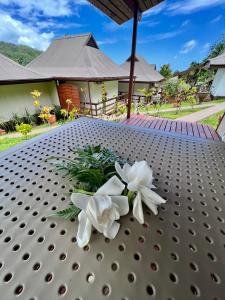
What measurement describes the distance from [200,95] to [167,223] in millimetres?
8554

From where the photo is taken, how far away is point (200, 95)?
24.7 ft

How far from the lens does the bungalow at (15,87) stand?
4852 mm

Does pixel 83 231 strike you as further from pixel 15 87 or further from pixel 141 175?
pixel 15 87

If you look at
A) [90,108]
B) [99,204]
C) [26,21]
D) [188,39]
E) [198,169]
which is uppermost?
[26,21]

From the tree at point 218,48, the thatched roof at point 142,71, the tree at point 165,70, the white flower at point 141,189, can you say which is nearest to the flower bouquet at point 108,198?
the white flower at point 141,189

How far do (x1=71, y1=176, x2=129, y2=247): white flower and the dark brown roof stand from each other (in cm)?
175

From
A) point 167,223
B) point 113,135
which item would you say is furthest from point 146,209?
point 113,135

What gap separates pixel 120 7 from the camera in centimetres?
163

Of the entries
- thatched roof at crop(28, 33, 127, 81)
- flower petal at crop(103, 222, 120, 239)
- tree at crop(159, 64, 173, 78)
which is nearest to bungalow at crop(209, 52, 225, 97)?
thatched roof at crop(28, 33, 127, 81)

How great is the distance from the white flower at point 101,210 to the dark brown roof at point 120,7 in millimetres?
1755

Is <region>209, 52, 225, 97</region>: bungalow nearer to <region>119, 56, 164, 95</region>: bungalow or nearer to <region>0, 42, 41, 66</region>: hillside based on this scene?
<region>119, 56, 164, 95</region>: bungalow

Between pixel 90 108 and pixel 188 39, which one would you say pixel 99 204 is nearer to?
pixel 90 108

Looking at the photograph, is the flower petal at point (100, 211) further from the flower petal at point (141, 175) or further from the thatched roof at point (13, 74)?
the thatched roof at point (13, 74)

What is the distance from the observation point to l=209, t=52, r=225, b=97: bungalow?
6484 mm
